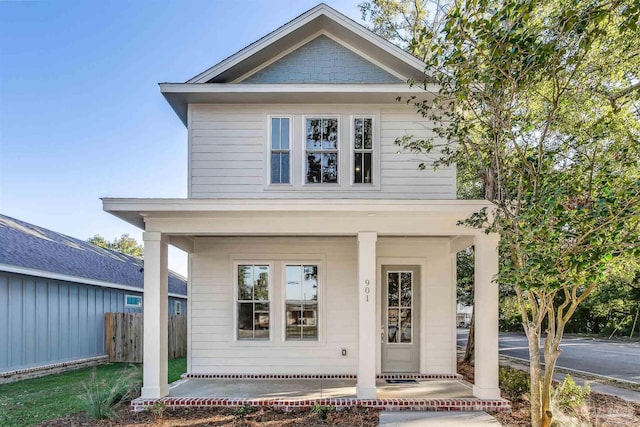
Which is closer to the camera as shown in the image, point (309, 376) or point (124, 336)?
point (309, 376)

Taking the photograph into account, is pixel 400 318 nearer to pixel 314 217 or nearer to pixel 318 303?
pixel 318 303

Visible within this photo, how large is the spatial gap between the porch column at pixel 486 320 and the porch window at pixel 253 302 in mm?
4060

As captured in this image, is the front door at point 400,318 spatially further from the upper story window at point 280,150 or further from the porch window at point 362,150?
the upper story window at point 280,150

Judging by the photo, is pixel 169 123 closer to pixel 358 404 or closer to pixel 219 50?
Answer: pixel 219 50

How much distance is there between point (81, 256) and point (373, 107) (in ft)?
35.1

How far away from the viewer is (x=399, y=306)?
332 inches

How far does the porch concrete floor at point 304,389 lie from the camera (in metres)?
6.64

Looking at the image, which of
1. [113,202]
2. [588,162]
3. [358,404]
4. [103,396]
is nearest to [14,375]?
[103,396]

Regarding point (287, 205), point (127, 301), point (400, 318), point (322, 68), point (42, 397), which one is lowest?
point (42, 397)

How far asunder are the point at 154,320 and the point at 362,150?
491 cm

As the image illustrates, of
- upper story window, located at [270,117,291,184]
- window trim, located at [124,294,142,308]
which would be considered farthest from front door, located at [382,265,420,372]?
window trim, located at [124,294,142,308]

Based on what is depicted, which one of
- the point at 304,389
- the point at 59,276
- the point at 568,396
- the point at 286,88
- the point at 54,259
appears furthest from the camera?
the point at 54,259

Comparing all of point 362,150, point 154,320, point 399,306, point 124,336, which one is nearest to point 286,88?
point 362,150

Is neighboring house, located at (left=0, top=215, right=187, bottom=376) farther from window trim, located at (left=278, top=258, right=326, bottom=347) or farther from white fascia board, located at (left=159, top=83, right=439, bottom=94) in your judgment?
window trim, located at (left=278, top=258, right=326, bottom=347)
